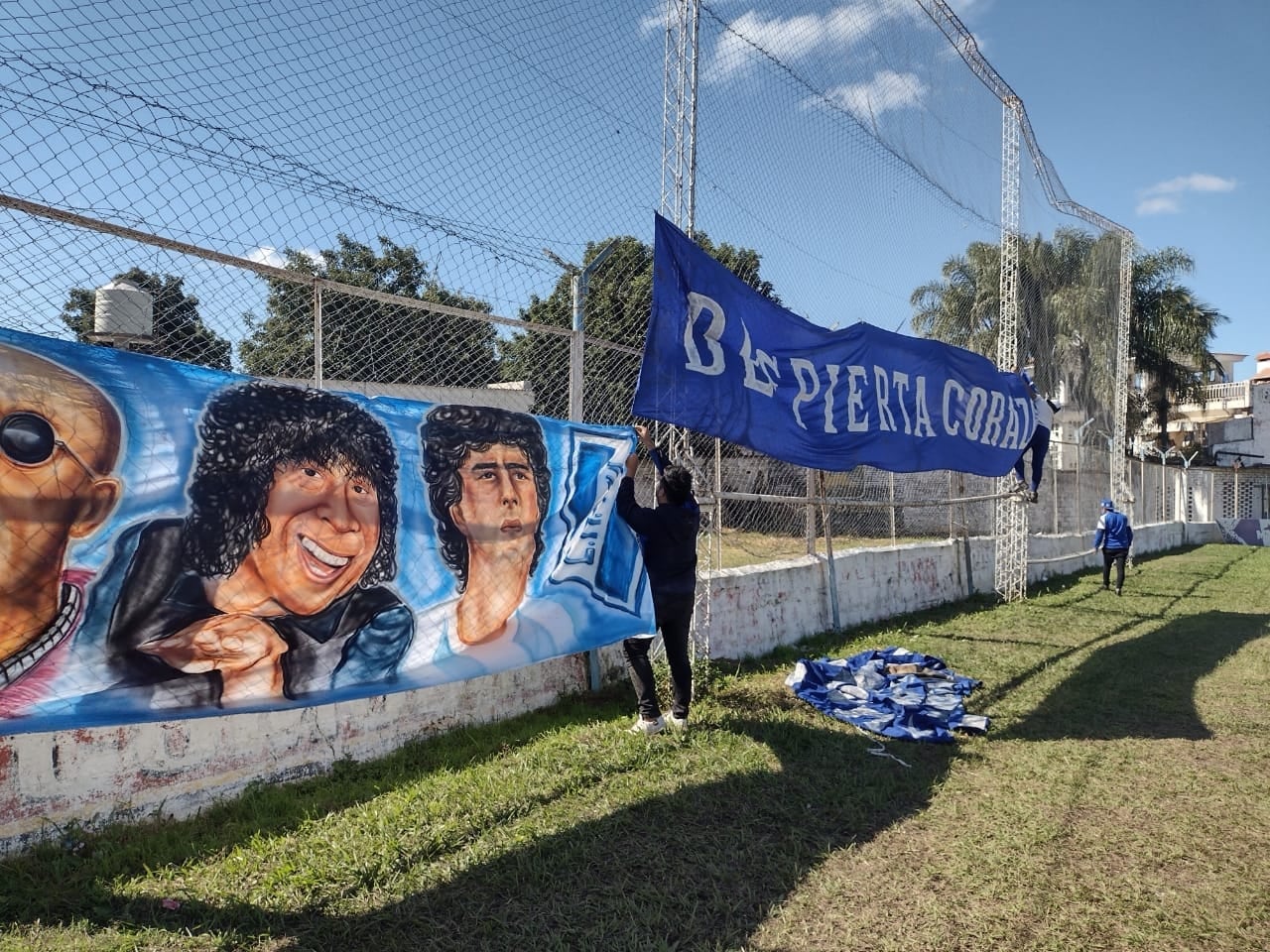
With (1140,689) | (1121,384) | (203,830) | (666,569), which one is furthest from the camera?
(1121,384)

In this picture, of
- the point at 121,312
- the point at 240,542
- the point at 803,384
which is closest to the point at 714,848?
the point at 240,542

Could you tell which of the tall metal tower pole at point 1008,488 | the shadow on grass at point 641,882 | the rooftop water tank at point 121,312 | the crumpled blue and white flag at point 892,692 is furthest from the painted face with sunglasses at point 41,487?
the tall metal tower pole at point 1008,488

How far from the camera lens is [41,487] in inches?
105

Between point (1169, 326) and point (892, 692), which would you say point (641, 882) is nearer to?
point (892, 692)

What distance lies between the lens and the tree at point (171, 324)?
3.29 m

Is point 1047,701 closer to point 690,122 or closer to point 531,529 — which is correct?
point 531,529

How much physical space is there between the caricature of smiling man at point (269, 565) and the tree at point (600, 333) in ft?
6.65

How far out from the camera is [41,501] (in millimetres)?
2676

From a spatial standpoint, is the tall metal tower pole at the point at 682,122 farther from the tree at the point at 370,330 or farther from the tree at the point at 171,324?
the tree at the point at 171,324

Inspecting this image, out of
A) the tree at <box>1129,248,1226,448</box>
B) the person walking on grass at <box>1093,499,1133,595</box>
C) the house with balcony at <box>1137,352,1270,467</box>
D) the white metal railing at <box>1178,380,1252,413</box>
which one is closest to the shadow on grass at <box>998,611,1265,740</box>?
the person walking on grass at <box>1093,499,1133,595</box>

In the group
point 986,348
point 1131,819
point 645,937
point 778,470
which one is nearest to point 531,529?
point 645,937

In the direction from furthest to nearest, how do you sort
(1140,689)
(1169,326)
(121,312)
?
1. (1169,326)
2. (1140,689)
3. (121,312)

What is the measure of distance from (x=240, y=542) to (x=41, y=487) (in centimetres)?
64

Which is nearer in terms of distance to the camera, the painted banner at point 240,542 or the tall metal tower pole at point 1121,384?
the painted banner at point 240,542
